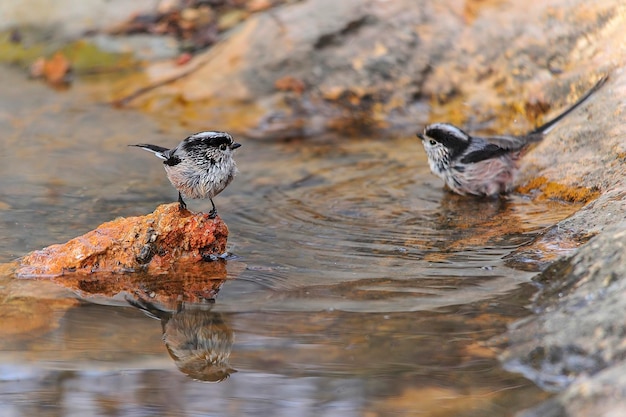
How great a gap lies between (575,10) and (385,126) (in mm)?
2407

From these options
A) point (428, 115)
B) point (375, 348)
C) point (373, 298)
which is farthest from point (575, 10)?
point (375, 348)

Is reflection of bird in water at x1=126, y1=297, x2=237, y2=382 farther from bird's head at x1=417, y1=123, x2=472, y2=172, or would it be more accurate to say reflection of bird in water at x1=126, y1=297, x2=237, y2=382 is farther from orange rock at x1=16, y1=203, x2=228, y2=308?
bird's head at x1=417, y1=123, x2=472, y2=172

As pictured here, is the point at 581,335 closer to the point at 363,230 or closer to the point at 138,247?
the point at 363,230

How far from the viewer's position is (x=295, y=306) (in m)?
5.10

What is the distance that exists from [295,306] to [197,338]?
2.17 ft

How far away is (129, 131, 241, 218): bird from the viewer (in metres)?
6.15

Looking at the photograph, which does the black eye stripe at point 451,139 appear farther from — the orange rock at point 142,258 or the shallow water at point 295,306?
the orange rock at point 142,258

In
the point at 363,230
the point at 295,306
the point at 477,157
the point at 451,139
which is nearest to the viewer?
the point at 295,306

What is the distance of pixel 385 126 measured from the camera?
980 centimetres

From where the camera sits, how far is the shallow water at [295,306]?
13.4 ft

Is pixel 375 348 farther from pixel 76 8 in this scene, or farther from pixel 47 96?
pixel 76 8

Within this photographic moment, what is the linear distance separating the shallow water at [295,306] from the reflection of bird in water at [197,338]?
13 millimetres

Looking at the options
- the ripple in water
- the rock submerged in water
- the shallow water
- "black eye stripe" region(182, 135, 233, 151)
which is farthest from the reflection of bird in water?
"black eye stripe" region(182, 135, 233, 151)

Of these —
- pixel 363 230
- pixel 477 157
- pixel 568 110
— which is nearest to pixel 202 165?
pixel 363 230
